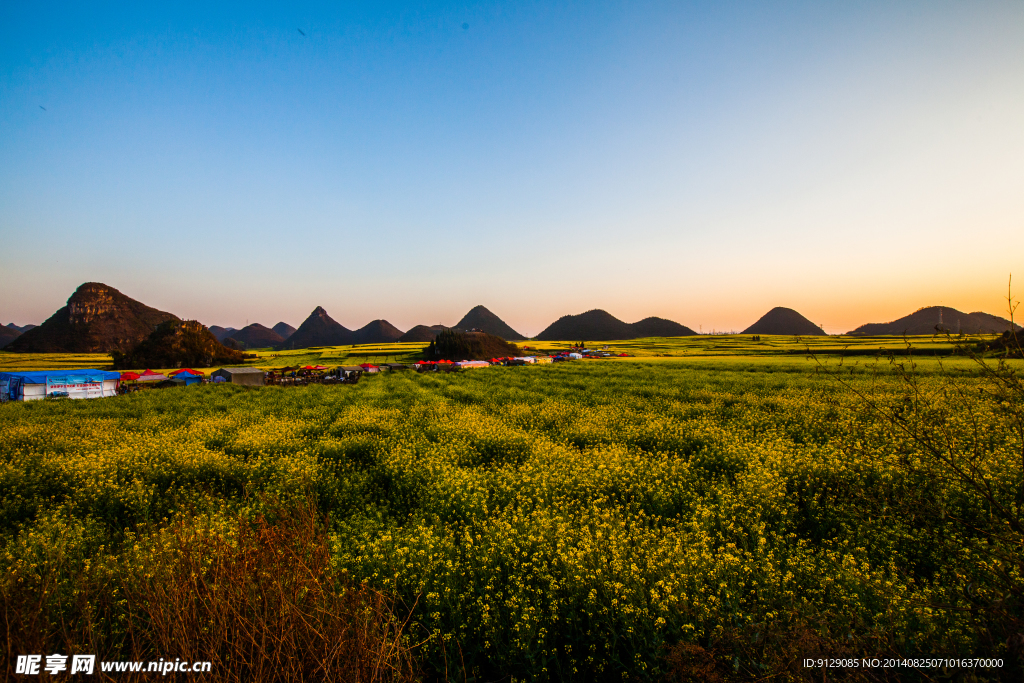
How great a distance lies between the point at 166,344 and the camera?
7706cm

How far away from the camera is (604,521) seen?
638 cm

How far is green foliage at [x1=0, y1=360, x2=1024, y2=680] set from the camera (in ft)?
13.3

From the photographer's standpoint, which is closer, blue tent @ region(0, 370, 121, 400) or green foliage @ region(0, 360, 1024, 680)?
green foliage @ region(0, 360, 1024, 680)

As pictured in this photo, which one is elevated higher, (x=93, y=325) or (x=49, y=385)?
(x=93, y=325)

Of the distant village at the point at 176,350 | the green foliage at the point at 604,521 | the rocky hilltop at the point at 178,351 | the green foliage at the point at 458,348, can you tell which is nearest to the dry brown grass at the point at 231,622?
the green foliage at the point at 604,521

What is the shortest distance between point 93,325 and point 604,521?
18298 cm

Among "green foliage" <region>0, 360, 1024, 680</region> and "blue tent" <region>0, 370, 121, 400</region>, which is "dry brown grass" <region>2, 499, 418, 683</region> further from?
"blue tent" <region>0, 370, 121, 400</region>

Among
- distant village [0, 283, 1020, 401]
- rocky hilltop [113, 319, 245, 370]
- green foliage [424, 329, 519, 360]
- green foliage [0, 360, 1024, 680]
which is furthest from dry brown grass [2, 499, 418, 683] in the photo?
rocky hilltop [113, 319, 245, 370]

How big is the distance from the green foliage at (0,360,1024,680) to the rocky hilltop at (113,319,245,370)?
7267cm

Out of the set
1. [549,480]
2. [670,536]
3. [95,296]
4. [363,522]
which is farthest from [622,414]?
[95,296]

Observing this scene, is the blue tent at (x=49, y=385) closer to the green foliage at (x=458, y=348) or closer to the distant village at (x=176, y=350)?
the distant village at (x=176, y=350)

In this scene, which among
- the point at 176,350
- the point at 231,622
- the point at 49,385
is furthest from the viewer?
the point at 176,350

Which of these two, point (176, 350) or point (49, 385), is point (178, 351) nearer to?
point (176, 350)

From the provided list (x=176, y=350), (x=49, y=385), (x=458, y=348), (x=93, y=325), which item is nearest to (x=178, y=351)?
(x=176, y=350)
